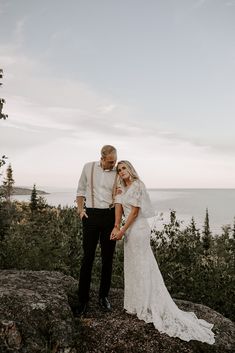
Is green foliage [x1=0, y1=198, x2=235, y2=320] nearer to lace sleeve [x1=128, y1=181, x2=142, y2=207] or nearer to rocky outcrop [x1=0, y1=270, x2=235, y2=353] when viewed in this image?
rocky outcrop [x1=0, y1=270, x2=235, y2=353]

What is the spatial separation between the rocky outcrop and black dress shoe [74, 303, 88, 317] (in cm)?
9

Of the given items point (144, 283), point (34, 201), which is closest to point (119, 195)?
point (144, 283)

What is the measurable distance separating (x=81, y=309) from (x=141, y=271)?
1.10 meters

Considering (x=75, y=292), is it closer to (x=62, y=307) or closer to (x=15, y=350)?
(x=62, y=307)

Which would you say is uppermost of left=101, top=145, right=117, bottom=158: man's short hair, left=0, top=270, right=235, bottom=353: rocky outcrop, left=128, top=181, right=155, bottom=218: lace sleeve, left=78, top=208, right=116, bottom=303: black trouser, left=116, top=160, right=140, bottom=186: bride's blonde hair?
left=101, top=145, right=117, bottom=158: man's short hair

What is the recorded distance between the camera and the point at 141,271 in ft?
19.4

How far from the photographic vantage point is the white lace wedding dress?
5719 mm

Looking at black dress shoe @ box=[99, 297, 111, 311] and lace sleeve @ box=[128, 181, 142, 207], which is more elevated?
lace sleeve @ box=[128, 181, 142, 207]

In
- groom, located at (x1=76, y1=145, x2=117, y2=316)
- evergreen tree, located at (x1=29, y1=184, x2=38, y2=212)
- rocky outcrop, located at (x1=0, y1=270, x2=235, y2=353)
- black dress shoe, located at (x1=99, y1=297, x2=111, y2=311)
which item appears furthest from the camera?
evergreen tree, located at (x1=29, y1=184, x2=38, y2=212)

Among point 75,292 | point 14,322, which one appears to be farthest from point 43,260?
point 14,322

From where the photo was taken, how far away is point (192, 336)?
5.55 meters

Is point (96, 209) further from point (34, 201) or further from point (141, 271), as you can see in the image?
point (34, 201)

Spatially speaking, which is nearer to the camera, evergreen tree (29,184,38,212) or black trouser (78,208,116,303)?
black trouser (78,208,116,303)

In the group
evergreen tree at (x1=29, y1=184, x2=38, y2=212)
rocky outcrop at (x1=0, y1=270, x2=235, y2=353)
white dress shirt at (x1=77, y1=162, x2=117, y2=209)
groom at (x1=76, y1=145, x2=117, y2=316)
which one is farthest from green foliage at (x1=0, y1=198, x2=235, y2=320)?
evergreen tree at (x1=29, y1=184, x2=38, y2=212)
